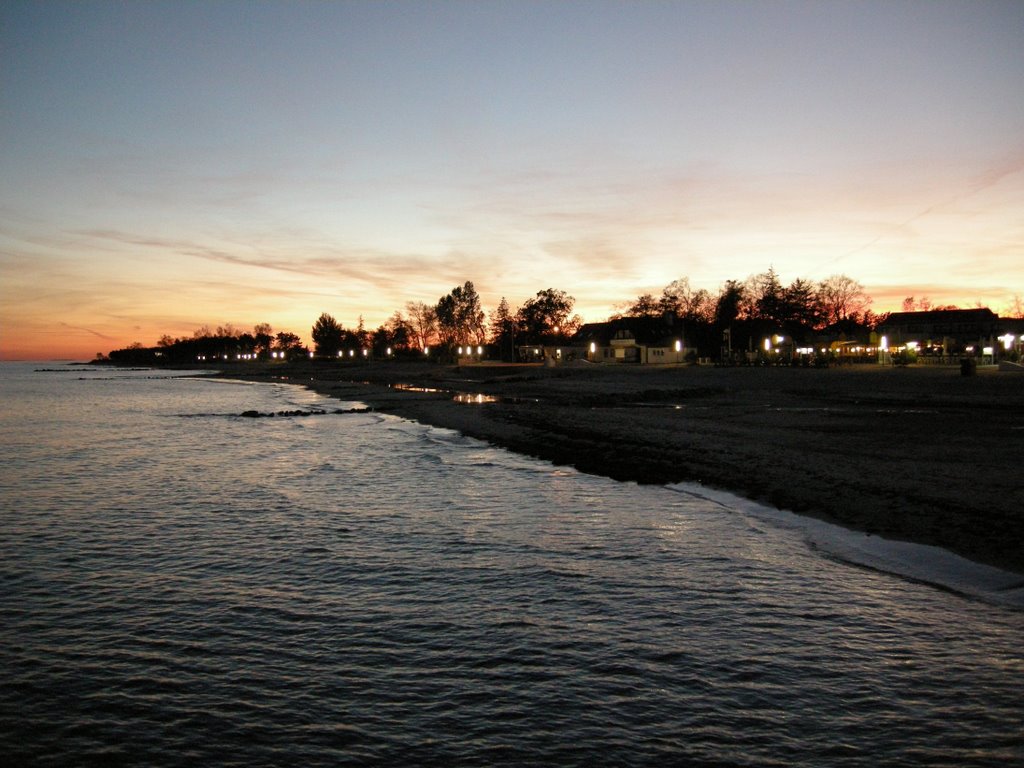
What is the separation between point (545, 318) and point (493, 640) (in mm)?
128382

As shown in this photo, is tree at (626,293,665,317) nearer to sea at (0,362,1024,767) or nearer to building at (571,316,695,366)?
building at (571,316,695,366)

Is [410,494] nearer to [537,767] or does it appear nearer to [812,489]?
[812,489]

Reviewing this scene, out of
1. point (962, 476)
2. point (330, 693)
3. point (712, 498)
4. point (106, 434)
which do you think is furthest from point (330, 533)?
point (106, 434)

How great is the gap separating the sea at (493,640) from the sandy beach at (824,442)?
1.52m

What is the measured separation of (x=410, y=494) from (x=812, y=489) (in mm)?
9668

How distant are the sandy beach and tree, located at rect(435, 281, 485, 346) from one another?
9932 centimetres

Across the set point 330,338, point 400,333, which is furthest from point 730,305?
point 330,338

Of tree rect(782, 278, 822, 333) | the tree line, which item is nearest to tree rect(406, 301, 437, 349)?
the tree line

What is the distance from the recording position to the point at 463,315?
149m

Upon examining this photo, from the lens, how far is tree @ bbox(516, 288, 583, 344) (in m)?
134

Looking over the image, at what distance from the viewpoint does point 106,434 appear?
3412 centimetres

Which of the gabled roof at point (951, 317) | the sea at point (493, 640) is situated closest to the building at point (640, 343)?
the gabled roof at point (951, 317)

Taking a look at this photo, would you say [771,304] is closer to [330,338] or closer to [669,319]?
[669,319]

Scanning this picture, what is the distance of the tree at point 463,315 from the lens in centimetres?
14875
